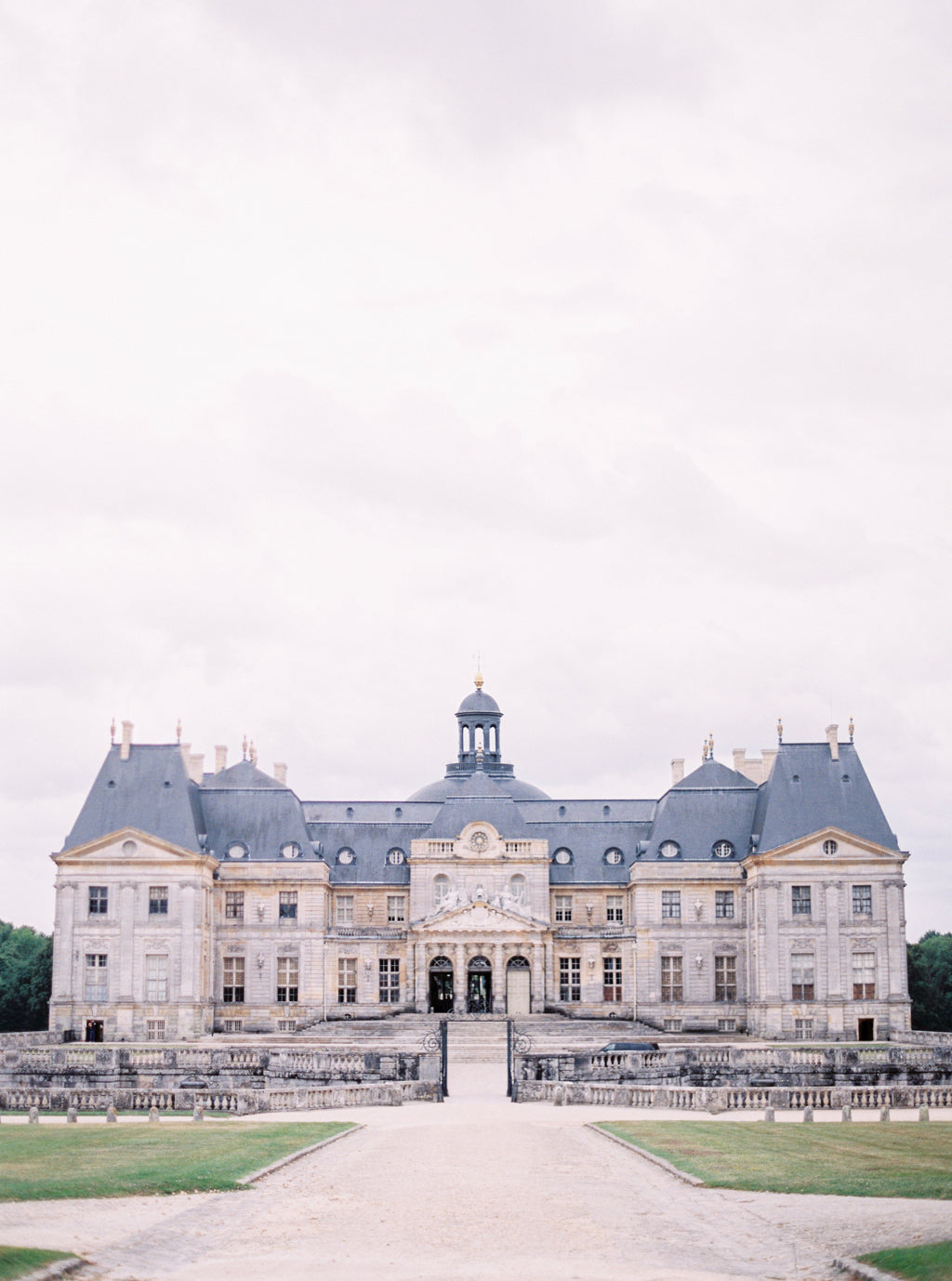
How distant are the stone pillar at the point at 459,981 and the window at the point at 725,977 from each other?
12751mm

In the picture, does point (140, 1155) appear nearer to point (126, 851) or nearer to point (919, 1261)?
point (919, 1261)

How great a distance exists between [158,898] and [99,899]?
116 inches

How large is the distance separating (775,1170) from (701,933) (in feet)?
193

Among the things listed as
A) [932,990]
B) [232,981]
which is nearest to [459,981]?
[232,981]

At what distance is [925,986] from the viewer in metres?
94.2

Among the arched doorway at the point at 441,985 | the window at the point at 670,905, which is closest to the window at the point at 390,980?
the arched doorway at the point at 441,985

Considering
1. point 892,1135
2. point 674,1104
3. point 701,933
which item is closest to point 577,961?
point 701,933

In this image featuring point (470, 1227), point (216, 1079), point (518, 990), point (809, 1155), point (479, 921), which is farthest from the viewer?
point (518, 990)

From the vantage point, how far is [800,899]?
3194 inches

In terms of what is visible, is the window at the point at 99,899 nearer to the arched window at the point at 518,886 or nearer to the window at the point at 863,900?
the arched window at the point at 518,886

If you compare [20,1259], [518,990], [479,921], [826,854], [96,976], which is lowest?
[20,1259]

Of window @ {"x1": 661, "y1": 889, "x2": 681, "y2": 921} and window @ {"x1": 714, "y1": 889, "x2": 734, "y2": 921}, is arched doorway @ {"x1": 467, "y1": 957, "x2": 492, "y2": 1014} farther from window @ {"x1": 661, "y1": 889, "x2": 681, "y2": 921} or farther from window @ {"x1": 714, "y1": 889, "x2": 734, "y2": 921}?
window @ {"x1": 714, "y1": 889, "x2": 734, "y2": 921}

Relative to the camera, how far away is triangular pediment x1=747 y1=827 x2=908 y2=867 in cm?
8075

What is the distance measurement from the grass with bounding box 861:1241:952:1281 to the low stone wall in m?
26.4
